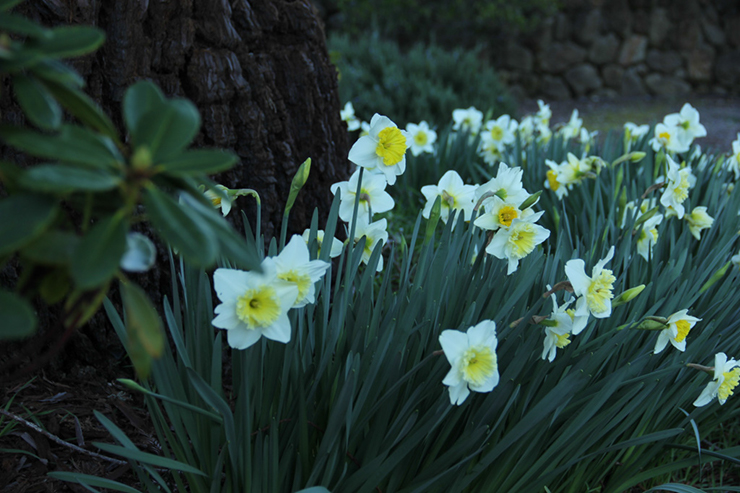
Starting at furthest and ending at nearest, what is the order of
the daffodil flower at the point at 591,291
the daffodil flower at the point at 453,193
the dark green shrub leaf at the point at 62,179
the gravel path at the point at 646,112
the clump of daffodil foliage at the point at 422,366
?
the gravel path at the point at 646,112
the daffodil flower at the point at 453,193
the daffodil flower at the point at 591,291
the clump of daffodil foliage at the point at 422,366
the dark green shrub leaf at the point at 62,179

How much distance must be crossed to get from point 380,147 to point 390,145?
0.07 feet

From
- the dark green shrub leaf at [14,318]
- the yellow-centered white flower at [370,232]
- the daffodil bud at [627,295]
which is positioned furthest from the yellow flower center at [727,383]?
the dark green shrub leaf at [14,318]

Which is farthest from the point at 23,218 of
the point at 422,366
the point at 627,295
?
the point at 627,295

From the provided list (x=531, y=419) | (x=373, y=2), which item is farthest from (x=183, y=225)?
(x=373, y=2)

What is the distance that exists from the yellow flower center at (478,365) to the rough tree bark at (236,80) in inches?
37.4

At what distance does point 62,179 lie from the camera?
43 centimetres

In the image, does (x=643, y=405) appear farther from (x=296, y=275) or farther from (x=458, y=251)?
(x=296, y=275)

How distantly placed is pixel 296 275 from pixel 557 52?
892 centimetres

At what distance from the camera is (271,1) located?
1.76 m

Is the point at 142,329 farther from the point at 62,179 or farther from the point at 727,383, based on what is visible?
the point at 727,383

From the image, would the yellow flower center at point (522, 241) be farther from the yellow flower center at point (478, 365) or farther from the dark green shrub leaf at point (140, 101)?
the dark green shrub leaf at point (140, 101)

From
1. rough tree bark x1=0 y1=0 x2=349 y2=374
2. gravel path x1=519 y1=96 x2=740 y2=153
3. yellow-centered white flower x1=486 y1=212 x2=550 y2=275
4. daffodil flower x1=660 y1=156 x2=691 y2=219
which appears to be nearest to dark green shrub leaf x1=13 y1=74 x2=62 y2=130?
yellow-centered white flower x1=486 y1=212 x2=550 y2=275

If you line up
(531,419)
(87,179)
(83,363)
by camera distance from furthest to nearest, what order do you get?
(83,363) → (531,419) → (87,179)

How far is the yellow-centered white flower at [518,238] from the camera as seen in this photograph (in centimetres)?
111
